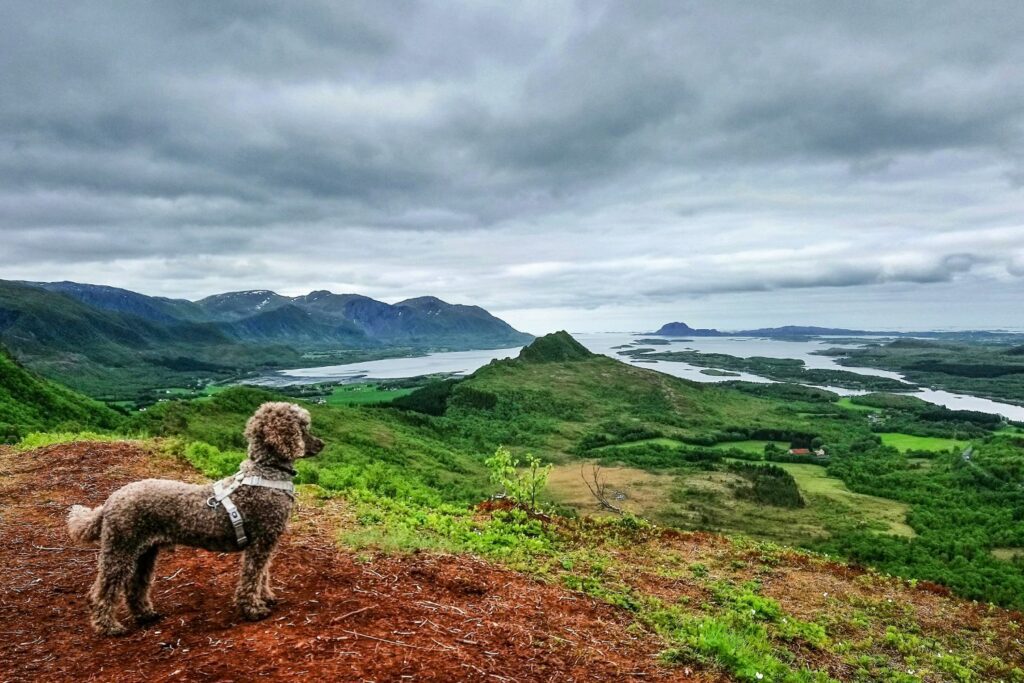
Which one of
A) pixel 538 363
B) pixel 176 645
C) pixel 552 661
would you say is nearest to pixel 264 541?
pixel 176 645

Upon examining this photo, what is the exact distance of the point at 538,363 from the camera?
18975 cm

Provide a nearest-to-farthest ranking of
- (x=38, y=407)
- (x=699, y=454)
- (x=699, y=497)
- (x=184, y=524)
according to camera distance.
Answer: (x=184, y=524)
(x=38, y=407)
(x=699, y=497)
(x=699, y=454)

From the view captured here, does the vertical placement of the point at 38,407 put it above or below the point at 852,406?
above

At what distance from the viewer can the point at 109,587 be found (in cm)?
624

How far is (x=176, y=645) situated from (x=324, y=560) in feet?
9.74

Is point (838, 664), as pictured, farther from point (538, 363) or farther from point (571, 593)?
point (538, 363)

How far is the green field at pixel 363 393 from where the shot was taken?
6102 inches

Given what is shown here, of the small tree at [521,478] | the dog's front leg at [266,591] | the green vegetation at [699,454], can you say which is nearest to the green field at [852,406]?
the green vegetation at [699,454]

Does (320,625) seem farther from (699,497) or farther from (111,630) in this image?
(699,497)

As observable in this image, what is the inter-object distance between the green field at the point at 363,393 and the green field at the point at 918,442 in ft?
409

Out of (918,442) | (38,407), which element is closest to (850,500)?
(918,442)

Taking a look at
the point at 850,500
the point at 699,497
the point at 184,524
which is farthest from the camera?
the point at 850,500

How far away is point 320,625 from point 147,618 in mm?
2133

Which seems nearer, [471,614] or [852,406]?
[471,614]
